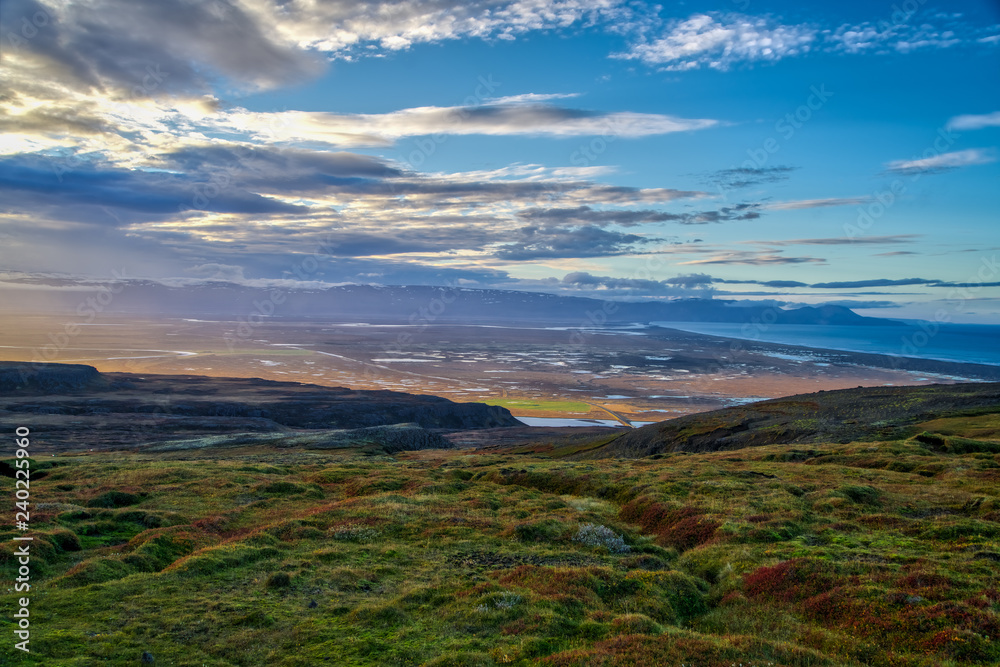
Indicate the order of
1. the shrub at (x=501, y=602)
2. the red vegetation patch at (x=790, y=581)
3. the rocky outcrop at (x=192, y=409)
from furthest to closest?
the rocky outcrop at (x=192, y=409), the red vegetation patch at (x=790, y=581), the shrub at (x=501, y=602)

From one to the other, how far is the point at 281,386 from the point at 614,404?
320ft

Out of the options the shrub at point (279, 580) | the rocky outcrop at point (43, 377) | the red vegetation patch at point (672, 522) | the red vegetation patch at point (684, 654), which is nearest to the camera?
the red vegetation patch at point (684, 654)

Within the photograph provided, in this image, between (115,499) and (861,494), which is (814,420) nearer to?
(861,494)

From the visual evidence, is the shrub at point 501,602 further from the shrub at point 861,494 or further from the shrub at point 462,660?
the shrub at point 861,494

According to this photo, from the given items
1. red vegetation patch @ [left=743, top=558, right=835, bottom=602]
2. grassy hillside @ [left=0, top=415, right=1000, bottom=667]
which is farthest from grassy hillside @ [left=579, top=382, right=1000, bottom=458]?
red vegetation patch @ [left=743, top=558, right=835, bottom=602]

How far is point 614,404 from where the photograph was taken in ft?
511

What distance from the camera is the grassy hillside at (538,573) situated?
11.9 metres

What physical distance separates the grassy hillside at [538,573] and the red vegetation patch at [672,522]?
0.38 feet

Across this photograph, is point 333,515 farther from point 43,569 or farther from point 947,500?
point 947,500

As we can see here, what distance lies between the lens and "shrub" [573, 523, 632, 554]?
65.2 ft

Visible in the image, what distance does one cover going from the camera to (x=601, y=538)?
68.2 feet

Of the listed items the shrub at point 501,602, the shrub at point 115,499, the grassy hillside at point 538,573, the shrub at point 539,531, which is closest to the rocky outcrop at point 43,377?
the grassy hillside at point 538,573

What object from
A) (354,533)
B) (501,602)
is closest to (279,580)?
(354,533)

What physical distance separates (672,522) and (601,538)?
4.26m
